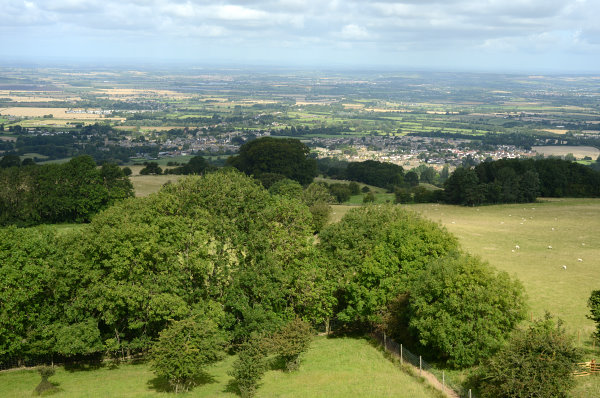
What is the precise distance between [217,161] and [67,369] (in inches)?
4350

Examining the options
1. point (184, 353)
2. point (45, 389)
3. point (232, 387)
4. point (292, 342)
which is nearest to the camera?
point (184, 353)

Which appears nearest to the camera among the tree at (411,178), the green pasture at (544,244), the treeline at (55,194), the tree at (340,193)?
the green pasture at (544,244)

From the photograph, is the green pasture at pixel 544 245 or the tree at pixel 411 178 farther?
the tree at pixel 411 178

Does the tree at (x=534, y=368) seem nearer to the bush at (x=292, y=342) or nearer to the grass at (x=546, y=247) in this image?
the grass at (x=546, y=247)

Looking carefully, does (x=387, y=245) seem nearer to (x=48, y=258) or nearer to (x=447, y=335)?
(x=447, y=335)

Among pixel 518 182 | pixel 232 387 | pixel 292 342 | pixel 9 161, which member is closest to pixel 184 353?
pixel 232 387

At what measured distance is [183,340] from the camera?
2655cm

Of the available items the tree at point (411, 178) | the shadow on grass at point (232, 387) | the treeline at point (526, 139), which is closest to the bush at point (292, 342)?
the shadow on grass at point (232, 387)

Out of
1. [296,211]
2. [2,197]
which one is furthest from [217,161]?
[296,211]

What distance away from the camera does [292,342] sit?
29.3m

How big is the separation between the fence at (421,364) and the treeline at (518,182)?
170ft

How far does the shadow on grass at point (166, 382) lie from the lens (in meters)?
27.1

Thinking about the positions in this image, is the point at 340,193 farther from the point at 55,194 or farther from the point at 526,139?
the point at 526,139

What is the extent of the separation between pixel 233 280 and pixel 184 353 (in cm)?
847
